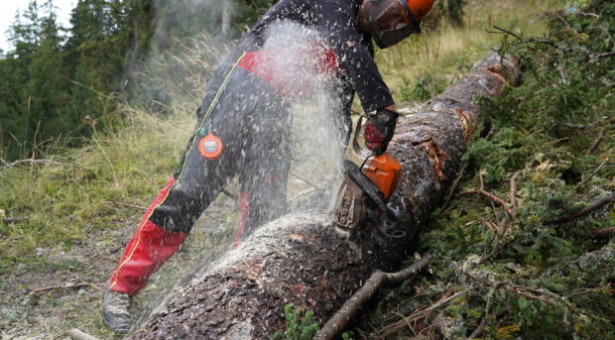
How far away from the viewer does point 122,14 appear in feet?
15.7

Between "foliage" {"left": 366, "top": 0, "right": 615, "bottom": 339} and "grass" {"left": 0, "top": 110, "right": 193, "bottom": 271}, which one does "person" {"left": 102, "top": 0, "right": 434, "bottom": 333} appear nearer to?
"foliage" {"left": 366, "top": 0, "right": 615, "bottom": 339}

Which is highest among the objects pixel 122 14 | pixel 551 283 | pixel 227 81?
pixel 122 14

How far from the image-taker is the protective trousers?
8.93ft

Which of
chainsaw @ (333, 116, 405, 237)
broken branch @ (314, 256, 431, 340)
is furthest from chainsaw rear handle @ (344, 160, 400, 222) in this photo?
broken branch @ (314, 256, 431, 340)

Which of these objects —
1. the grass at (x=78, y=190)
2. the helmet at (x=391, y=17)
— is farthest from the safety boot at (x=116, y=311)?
the helmet at (x=391, y=17)

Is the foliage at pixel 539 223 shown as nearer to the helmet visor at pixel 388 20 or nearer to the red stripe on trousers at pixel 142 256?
the helmet visor at pixel 388 20

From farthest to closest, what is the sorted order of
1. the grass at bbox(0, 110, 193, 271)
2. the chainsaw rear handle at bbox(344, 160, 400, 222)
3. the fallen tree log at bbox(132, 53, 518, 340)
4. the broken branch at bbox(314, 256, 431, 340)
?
the grass at bbox(0, 110, 193, 271) < the chainsaw rear handle at bbox(344, 160, 400, 222) < the broken branch at bbox(314, 256, 431, 340) < the fallen tree log at bbox(132, 53, 518, 340)

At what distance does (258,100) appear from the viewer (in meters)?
2.90

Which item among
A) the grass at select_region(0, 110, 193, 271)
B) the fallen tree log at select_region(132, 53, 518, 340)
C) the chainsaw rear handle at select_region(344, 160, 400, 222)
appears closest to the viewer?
the fallen tree log at select_region(132, 53, 518, 340)

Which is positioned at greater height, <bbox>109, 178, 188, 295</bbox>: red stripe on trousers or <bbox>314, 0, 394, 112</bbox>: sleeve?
<bbox>314, 0, 394, 112</bbox>: sleeve

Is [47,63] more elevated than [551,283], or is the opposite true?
[47,63]

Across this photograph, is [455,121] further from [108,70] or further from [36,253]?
[108,70]

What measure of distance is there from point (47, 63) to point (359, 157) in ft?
76.5

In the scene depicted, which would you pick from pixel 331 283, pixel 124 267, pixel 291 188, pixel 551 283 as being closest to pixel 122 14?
pixel 291 188
